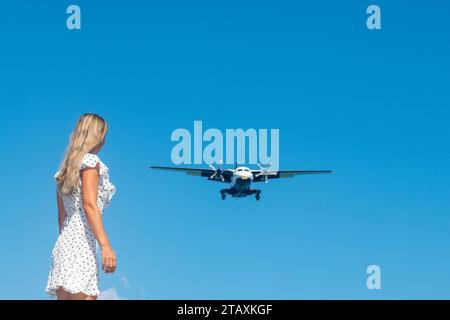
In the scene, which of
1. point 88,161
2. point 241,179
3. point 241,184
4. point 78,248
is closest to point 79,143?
point 88,161

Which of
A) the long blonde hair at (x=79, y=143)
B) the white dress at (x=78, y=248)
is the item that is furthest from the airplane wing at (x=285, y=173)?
the long blonde hair at (x=79, y=143)

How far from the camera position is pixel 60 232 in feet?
28.2

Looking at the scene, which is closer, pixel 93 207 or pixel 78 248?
pixel 93 207

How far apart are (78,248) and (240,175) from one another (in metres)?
76.6

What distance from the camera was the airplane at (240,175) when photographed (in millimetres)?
85562

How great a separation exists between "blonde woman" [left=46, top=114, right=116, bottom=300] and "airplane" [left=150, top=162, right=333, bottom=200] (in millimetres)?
75823

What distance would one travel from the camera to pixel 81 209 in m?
8.49

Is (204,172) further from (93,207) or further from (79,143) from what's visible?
(93,207)

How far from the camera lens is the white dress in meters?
8.16

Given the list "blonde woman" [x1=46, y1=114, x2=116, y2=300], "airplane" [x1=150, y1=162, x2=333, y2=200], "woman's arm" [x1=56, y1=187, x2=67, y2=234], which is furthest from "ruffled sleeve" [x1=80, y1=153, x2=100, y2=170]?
"airplane" [x1=150, y1=162, x2=333, y2=200]
